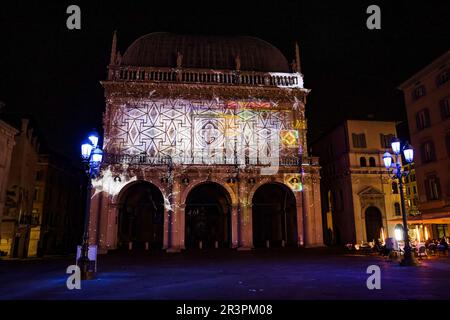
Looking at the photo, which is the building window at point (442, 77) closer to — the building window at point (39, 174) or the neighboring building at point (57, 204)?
the neighboring building at point (57, 204)

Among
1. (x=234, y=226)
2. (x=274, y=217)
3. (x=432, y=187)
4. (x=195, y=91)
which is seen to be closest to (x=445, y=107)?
(x=432, y=187)

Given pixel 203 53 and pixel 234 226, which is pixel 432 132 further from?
pixel 203 53

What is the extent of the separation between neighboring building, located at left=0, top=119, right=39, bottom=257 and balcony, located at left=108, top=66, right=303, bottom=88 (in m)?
12.5

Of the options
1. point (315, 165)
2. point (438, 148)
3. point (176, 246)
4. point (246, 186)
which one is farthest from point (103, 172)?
point (438, 148)

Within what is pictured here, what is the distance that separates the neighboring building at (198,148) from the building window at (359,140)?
810 centimetres

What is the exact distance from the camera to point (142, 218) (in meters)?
36.0

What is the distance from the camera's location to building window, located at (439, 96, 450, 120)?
1069 inches

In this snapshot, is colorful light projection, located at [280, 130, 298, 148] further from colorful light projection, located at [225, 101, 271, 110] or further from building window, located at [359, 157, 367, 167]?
building window, located at [359, 157, 367, 167]

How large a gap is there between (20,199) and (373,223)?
36.1m

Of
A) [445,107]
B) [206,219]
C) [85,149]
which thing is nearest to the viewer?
[85,149]
